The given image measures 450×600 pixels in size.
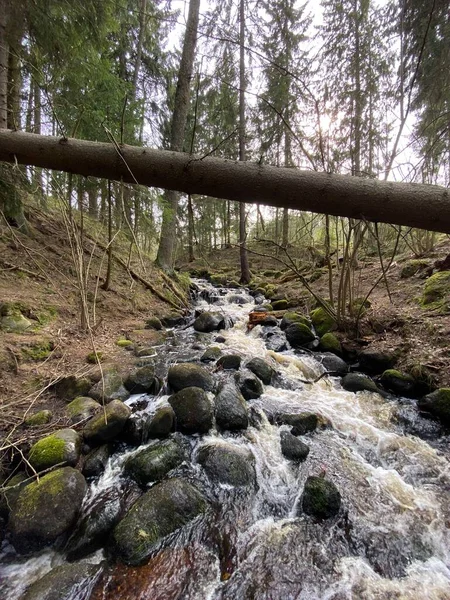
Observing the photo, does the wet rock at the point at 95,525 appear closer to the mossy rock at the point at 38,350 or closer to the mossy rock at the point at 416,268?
the mossy rock at the point at 38,350

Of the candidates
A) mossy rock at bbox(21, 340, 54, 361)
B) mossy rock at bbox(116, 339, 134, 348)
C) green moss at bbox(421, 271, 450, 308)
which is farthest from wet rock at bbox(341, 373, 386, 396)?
mossy rock at bbox(21, 340, 54, 361)

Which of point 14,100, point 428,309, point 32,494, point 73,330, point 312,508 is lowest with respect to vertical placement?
point 312,508

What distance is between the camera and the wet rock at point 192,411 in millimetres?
3273

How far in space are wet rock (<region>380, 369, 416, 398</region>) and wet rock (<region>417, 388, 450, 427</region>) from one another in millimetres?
318

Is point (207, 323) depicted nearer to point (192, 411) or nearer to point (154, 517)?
point (192, 411)

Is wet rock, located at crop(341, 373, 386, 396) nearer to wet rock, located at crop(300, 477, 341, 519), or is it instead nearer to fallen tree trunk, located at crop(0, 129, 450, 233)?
wet rock, located at crop(300, 477, 341, 519)

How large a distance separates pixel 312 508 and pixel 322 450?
2.67 feet

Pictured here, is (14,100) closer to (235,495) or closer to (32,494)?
(32,494)

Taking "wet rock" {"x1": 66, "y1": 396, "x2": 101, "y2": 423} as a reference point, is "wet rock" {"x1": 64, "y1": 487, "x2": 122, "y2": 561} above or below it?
below

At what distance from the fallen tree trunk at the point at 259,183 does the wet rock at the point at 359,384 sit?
306 cm

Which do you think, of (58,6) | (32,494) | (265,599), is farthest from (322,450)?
(58,6)

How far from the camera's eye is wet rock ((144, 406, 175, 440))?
3.15 meters

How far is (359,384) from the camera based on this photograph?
438 centimetres

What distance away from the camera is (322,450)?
3.22 m
